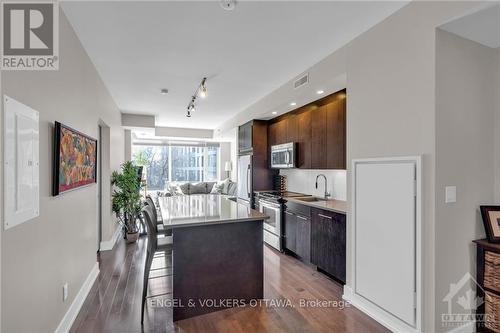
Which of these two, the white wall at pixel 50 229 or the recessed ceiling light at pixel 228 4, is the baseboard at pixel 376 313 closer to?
the white wall at pixel 50 229

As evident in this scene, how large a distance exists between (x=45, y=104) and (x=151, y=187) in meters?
7.21

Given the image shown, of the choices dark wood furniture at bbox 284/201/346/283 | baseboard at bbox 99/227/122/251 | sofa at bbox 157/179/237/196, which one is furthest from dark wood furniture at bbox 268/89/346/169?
baseboard at bbox 99/227/122/251

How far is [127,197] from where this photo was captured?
16.1 ft

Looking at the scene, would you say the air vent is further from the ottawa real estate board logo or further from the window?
the window

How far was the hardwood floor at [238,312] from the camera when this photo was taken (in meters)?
2.23

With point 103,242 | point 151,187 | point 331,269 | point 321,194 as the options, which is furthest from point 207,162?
point 331,269

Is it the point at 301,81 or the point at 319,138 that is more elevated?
the point at 301,81

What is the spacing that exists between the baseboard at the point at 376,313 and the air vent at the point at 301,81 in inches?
99.9

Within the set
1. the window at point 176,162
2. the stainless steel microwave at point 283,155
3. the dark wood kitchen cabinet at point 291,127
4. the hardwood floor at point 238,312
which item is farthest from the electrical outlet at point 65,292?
the window at point 176,162

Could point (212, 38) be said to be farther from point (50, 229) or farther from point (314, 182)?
point (314, 182)

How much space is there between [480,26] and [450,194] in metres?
1.29

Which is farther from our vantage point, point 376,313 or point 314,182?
point 314,182

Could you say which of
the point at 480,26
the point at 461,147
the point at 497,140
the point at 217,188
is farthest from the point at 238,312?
the point at 217,188

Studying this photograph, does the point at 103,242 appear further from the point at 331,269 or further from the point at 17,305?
the point at 331,269
